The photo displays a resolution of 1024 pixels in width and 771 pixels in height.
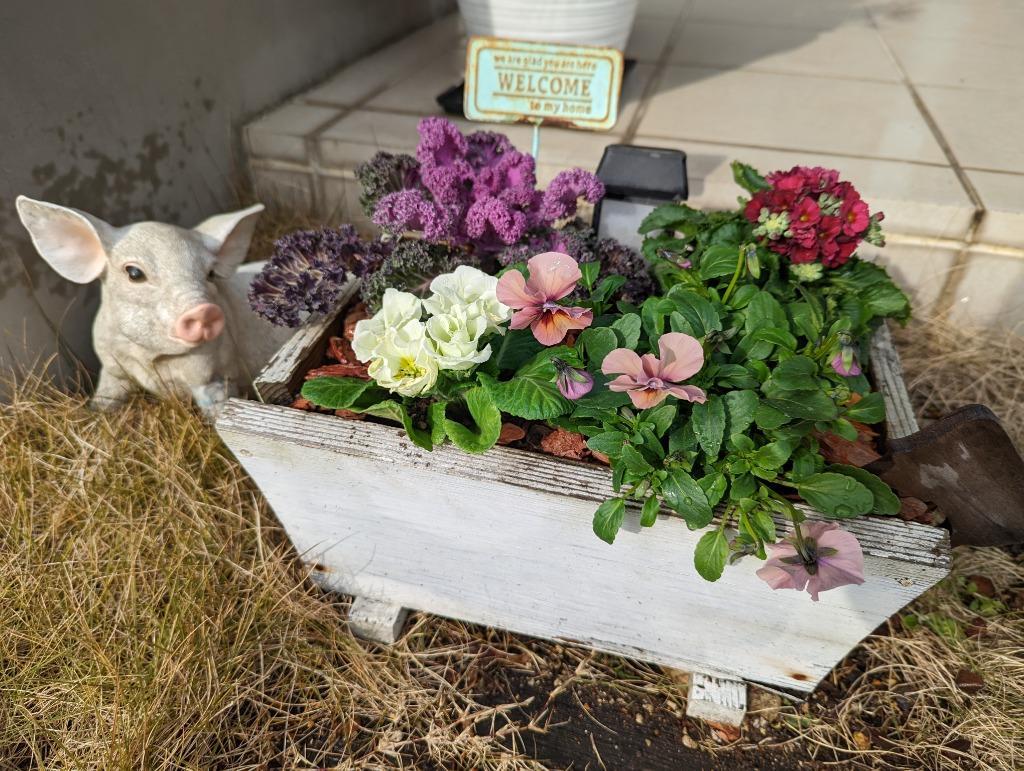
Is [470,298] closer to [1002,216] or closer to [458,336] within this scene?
[458,336]

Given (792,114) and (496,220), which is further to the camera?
(792,114)

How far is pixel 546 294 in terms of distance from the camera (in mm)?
949

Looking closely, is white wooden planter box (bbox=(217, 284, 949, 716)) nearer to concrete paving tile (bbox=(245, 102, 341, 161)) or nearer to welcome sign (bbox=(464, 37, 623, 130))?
welcome sign (bbox=(464, 37, 623, 130))

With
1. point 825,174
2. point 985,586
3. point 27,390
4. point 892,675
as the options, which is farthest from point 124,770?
point 985,586

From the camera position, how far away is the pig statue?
1301 mm

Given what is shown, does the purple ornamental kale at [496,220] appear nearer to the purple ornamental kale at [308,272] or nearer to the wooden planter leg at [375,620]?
the purple ornamental kale at [308,272]

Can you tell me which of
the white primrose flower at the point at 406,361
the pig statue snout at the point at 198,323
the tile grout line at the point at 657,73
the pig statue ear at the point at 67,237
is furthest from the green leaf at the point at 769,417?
the tile grout line at the point at 657,73

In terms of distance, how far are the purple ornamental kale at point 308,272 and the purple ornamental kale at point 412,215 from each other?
0.11 metres

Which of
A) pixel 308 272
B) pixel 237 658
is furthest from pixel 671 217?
pixel 237 658

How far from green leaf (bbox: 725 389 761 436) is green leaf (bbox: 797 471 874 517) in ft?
0.39

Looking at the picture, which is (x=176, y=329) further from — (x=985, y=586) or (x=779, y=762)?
(x=985, y=586)

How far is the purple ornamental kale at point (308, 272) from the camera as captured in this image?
4.23 ft

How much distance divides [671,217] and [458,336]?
0.55m

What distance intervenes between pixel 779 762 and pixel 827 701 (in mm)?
162
